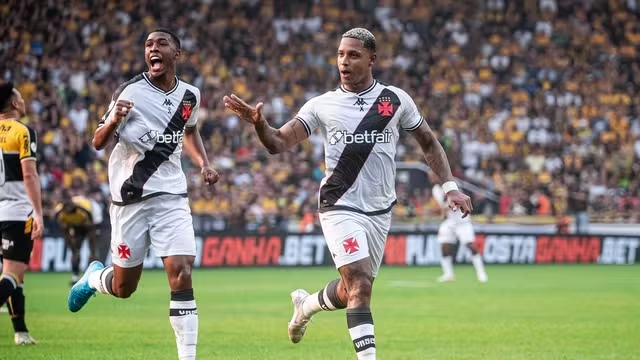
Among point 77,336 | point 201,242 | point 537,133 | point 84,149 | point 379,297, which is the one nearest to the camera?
point 77,336

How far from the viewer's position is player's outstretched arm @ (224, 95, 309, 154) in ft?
30.4

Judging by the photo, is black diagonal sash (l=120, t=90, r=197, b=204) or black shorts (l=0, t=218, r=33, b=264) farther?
black shorts (l=0, t=218, r=33, b=264)

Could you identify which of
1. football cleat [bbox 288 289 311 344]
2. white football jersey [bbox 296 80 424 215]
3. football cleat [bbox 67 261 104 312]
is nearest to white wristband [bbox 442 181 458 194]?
white football jersey [bbox 296 80 424 215]

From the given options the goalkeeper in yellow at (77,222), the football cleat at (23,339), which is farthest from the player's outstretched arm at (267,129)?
the goalkeeper in yellow at (77,222)

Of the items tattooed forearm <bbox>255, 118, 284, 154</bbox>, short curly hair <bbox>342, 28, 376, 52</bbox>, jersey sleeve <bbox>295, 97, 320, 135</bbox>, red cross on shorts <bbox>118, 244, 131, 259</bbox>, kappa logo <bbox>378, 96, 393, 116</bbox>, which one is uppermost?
short curly hair <bbox>342, 28, 376, 52</bbox>

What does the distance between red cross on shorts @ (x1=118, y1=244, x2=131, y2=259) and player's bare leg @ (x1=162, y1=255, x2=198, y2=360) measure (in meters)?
0.62

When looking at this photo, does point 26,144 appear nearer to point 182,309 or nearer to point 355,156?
point 182,309

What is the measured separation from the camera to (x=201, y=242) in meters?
34.1

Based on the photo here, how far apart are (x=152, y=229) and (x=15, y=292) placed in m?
3.82

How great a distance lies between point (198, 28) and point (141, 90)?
34005 mm

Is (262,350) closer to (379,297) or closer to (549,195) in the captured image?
(379,297)

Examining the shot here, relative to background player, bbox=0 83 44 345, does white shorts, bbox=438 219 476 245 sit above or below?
below

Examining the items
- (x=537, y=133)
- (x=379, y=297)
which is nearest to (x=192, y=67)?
(x=537, y=133)

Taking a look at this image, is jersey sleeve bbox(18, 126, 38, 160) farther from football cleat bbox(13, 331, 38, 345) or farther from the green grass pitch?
football cleat bbox(13, 331, 38, 345)
